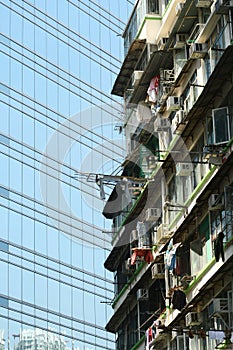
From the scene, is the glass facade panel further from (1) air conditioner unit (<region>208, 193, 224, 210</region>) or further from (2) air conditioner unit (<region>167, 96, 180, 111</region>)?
(1) air conditioner unit (<region>208, 193, 224, 210</region>)

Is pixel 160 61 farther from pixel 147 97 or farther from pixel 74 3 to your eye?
pixel 74 3

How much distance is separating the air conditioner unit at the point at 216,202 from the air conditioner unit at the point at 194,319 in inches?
127

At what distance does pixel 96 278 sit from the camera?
4991cm

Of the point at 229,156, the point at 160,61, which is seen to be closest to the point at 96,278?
the point at 160,61

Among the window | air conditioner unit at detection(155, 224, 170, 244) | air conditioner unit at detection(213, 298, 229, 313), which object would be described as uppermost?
the window

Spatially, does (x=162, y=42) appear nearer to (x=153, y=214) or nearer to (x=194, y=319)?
(x=153, y=214)

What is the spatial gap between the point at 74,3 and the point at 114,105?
506 centimetres

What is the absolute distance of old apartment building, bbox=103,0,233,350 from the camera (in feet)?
95.9

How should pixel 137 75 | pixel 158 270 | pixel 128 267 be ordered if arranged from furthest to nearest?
pixel 128 267 < pixel 137 75 < pixel 158 270

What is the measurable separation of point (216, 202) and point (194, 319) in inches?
144

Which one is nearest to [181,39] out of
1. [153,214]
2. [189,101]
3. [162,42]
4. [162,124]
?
[162,42]

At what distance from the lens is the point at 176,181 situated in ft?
111

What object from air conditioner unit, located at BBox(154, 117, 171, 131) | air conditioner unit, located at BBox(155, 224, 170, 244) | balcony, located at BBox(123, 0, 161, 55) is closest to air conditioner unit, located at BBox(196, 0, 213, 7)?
air conditioner unit, located at BBox(154, 117, 171, 131)

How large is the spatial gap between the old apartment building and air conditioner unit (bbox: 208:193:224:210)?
0.03 m
